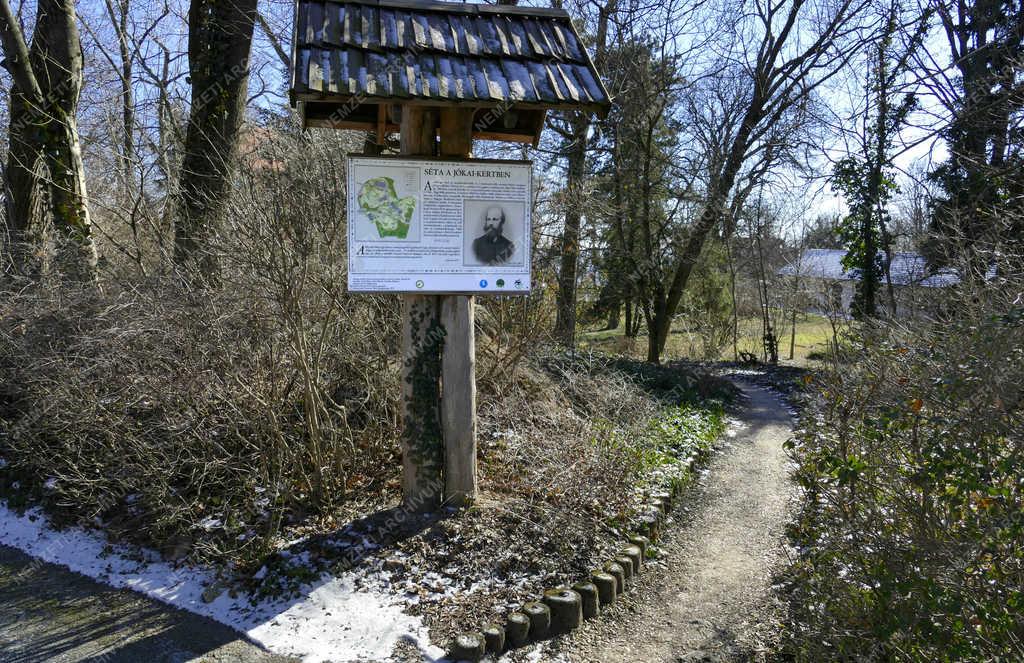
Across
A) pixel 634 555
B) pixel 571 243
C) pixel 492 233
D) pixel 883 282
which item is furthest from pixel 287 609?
pixel 883 282

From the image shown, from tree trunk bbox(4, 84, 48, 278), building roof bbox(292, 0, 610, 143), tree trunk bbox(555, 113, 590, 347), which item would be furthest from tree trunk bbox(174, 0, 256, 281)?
tree trunk bbox(555, 113, 590, 347)

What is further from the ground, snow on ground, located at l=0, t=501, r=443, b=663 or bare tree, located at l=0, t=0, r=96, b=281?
bare tree, located at l=0, t=0, r=96, b=281

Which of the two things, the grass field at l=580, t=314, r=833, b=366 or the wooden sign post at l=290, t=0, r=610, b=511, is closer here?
the wooden sign post at l=290, t=0, r=610, b=511

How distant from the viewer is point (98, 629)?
4387mm

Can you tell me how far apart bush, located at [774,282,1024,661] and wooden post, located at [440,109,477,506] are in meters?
2.47

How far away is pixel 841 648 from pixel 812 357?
21.1 m

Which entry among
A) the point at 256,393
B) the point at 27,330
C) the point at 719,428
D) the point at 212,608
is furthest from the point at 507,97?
the point at 719,428

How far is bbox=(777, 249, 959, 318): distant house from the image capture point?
795cm

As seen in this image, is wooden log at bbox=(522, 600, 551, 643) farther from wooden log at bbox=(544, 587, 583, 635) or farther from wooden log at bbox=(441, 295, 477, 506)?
wooden log at bbox=(441, 295, 477, 506)

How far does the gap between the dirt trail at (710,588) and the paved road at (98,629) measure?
7.13 ft

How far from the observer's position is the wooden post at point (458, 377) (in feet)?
16.9

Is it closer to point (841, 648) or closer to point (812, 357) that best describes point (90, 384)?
point (841, 648)

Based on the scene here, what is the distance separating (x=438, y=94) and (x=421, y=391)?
2150 millimetres

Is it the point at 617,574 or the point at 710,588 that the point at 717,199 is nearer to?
the point at 710,588
